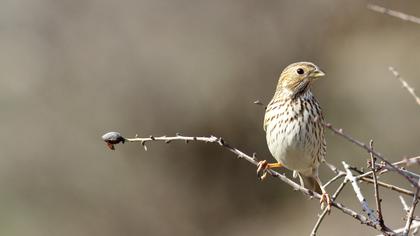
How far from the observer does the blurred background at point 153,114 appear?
1359cm

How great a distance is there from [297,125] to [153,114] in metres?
8.54

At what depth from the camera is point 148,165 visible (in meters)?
14.0

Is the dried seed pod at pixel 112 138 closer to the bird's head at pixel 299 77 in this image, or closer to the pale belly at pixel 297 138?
the pale belly at pixel 297 138

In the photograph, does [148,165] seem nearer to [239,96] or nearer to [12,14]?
[239,96]

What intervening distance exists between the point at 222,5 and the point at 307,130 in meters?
9.28

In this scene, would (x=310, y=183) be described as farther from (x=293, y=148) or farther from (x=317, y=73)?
(x=317, y=73)

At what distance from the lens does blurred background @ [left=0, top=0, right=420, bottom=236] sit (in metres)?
13.6

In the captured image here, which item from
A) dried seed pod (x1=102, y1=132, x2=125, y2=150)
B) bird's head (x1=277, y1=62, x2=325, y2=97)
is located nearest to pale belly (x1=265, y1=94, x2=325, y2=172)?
bird's head (x1=277, y1=62, x2=325, y2=97)

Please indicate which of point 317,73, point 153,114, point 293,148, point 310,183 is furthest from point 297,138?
point 153,114

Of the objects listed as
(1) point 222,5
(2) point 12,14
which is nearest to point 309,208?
(1) point 222,5

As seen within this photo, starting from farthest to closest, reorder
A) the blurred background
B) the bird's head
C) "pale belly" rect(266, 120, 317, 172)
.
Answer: the blurred background < the bird's head < "pale belly" rect(266, 120, 317, 172)

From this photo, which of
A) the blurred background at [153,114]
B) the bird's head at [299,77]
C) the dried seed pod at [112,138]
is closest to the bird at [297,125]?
the bird's head at [299,77]

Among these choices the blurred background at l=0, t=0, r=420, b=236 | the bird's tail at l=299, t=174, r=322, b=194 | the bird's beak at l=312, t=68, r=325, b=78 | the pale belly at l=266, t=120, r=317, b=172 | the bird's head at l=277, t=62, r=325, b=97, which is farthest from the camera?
the blurred background at l=0, t=0, r=420, b=236

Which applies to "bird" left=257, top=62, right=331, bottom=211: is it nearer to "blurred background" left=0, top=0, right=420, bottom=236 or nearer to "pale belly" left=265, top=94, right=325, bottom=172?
"pale belly" left=265, top=94, right=325, bottom=172
